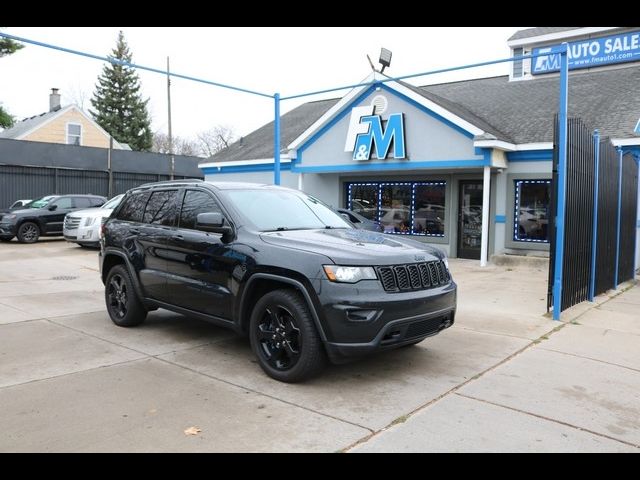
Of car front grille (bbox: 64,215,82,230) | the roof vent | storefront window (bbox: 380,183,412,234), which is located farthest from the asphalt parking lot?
car front grille (bbox: 64,215,82,230)

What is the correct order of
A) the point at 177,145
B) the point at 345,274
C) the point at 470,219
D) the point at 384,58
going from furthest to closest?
1. the point at 177,145
2. the point at 384,58
3. the point at 470,219
4. the point at 345,274

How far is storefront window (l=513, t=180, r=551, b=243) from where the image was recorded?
14062mm

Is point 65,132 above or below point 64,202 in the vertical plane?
above

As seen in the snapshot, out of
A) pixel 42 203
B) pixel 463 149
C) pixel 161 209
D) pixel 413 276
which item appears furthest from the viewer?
pixel 42 203

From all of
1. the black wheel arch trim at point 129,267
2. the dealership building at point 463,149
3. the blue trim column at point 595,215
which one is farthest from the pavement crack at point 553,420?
the dealership building at point 463,149

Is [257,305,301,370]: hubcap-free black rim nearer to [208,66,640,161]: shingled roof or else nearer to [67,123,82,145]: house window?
[208,66,640,161]: shingled roof

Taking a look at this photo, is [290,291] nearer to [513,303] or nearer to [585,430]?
[585,430]

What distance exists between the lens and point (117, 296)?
→ 273 inches

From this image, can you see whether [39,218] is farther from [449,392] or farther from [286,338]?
[449,392]

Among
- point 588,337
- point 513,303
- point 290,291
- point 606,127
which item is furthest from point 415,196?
point 290,291

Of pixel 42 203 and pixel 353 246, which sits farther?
pixel 42 203

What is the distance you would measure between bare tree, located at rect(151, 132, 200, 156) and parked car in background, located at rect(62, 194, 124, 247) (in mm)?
50109

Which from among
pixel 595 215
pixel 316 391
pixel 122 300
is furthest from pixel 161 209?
pixel 595 215

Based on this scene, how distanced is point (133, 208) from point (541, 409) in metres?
5.19
